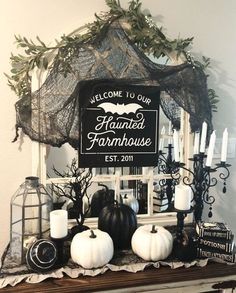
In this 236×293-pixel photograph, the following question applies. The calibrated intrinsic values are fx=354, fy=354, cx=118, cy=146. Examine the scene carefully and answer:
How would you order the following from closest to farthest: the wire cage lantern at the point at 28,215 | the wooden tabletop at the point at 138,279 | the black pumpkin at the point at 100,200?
the wooden tabletop at the point at 138,279
the wire cage lantern at the point at 28,215
the black pumpkin at the point at 100,200

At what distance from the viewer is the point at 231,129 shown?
192 centimetres

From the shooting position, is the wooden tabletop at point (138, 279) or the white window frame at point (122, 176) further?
the white window frame at point (122, 176)

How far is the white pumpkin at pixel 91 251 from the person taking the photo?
1.32 metres

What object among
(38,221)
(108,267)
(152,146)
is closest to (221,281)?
(108,267)

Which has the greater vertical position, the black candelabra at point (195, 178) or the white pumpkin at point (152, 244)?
the black candelabra at point (195, 178)

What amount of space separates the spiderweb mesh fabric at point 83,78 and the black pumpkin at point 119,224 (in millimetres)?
368

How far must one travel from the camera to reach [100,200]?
1.71 meters

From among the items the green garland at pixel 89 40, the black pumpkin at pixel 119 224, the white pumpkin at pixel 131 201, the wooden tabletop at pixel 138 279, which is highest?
the green garland at pixel 89 40

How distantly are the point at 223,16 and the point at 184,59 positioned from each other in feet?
1.09

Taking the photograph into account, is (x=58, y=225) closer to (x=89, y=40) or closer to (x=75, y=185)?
(x=75, y=185)

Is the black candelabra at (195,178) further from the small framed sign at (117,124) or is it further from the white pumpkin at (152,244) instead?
the white pumpkin at (152,244)

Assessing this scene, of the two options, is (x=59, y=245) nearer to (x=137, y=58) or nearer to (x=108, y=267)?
(x=108, y=267)

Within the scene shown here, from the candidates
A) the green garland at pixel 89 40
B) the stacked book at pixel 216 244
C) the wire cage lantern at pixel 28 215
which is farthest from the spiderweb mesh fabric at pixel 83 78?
the stacked book at pixel 216 244

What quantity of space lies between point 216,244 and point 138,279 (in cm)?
36
